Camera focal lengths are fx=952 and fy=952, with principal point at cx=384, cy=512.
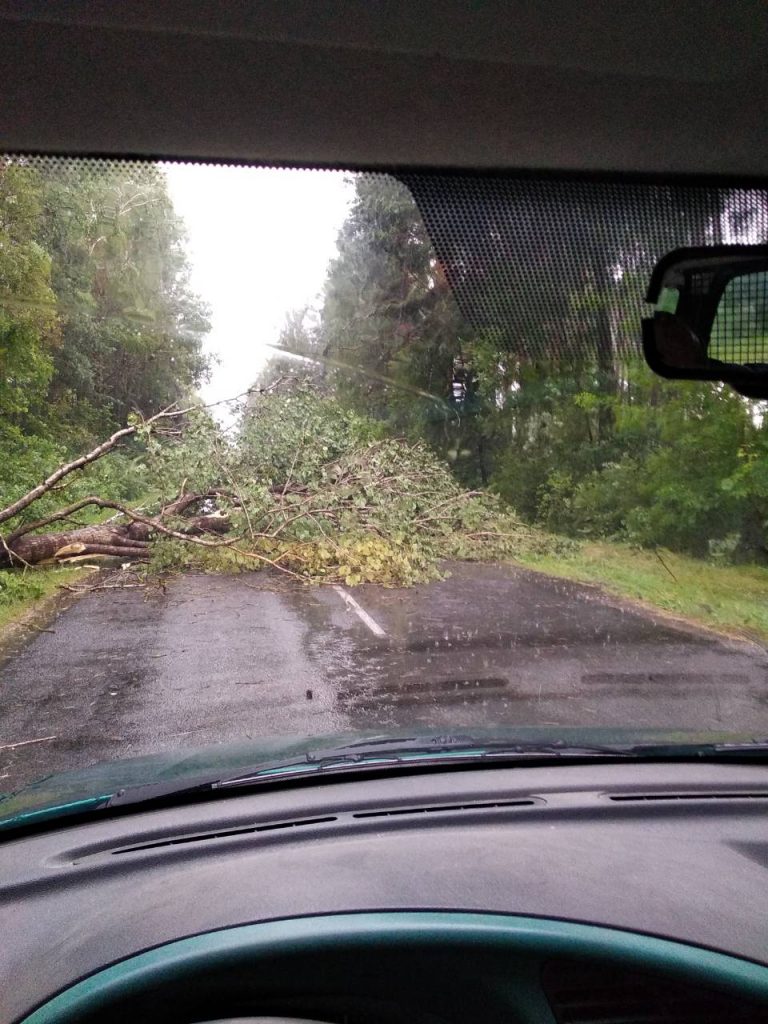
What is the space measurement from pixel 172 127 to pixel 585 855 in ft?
9.84

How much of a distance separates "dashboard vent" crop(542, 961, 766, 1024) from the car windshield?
155 cm

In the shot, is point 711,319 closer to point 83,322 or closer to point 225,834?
point 225,834

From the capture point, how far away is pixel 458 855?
2.69 meters

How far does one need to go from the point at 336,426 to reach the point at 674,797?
4493 millimetres

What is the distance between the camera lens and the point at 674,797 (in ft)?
10.3

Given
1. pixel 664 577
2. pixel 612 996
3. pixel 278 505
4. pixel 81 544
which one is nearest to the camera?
pixel 612 996

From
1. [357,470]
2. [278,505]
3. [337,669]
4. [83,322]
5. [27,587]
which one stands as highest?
[83,322]

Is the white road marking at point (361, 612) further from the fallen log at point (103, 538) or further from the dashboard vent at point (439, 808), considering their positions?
the dashboard vent at point (439, 808)

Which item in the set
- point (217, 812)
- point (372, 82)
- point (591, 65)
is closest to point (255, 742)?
point (217, 812)

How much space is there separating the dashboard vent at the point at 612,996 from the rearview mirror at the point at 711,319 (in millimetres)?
2021

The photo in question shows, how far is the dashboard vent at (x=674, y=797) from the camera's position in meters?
3.12

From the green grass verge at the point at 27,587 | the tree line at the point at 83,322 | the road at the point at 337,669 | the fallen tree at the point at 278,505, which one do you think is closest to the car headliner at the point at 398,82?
the tree line at the point at 83,322

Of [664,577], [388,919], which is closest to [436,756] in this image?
[388,919]

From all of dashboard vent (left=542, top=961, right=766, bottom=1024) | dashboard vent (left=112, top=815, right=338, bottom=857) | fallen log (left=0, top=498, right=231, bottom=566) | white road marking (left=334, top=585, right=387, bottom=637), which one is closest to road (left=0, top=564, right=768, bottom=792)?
white road marking (left=334, top=585, right=387, bottom=637)
